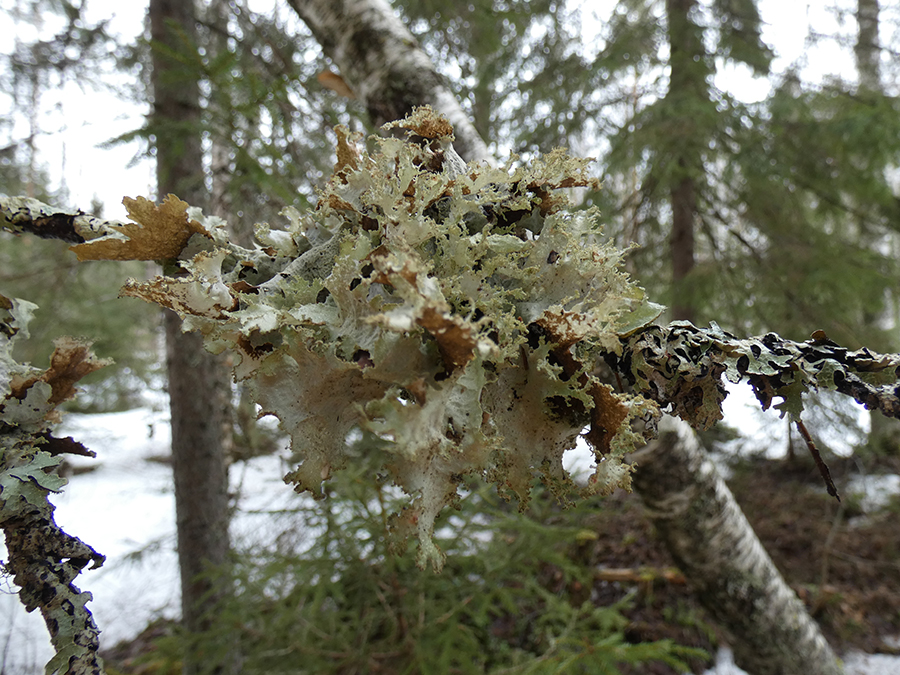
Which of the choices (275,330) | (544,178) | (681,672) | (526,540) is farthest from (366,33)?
(681,672)

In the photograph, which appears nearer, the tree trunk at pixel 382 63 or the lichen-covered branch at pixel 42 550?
the lichen-covered branch at pixel 42 550

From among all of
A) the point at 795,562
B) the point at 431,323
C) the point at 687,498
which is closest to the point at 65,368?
the point at 431,323

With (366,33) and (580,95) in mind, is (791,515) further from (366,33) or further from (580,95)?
(366,33)

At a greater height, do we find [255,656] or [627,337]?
[627,337]

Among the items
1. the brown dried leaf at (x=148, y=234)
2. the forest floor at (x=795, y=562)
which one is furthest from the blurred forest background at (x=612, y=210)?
the brown dried leaf at (x=148, y=234)

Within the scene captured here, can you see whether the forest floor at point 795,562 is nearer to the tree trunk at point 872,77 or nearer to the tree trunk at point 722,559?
the tree trunk at point 872,77

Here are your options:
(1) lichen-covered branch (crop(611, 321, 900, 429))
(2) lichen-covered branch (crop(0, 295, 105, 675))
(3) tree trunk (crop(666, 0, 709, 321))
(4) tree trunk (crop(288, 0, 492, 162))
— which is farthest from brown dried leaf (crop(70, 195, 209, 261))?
(3) tree trunk (crop(666, 0, 709, 321))

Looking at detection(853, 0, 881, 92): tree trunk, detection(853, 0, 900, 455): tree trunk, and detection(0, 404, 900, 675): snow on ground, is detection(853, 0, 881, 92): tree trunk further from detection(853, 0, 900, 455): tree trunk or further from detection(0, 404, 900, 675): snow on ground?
detection(0, 404, 900, 675): snow on ground
